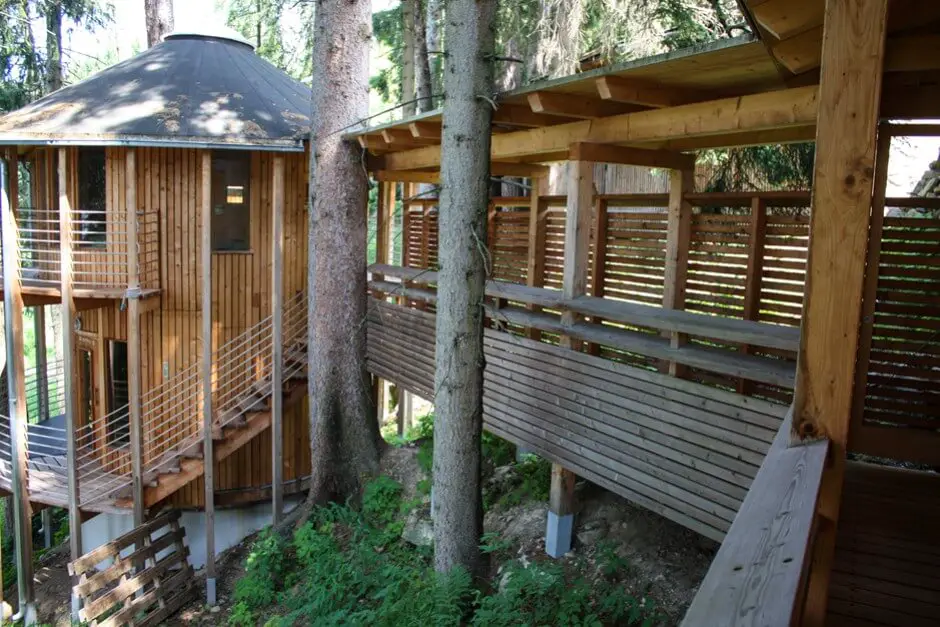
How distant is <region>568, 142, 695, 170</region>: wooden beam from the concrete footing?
3.38 metres

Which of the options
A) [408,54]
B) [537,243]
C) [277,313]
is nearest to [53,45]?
[408,54]

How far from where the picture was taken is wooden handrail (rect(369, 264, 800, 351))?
500 cm

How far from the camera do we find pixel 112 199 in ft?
37.1

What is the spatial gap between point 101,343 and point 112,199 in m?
2.32

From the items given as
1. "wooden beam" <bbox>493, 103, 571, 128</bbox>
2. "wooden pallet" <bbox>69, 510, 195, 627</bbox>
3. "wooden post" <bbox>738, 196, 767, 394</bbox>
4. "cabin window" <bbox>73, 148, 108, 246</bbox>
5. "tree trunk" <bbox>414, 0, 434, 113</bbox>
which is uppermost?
"tree trunk" <bbox>414, 0, 434, 113</bbox>

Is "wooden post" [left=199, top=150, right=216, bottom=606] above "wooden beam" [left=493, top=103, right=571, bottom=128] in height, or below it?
below

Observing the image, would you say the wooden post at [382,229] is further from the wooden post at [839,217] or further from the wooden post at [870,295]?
the wooden post at [839,217]

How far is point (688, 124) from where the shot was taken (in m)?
5.68

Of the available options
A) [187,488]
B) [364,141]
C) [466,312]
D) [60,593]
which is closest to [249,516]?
[187,488]

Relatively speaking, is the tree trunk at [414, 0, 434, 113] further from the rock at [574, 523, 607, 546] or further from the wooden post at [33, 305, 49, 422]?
the rock at [574, 523, 607, 546]

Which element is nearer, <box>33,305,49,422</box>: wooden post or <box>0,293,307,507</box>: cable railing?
<box>0,293,307,507</box>: cable railing

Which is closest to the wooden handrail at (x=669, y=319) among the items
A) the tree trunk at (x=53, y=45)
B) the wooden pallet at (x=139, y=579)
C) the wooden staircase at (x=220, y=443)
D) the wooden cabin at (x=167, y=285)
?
the wooden cabin at (x=167, y=285)

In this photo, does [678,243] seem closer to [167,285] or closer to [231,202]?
[231,202]

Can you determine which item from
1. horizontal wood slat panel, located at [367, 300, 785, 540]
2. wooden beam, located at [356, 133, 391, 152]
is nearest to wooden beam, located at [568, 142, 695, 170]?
horizontal wood slat panel, located at [367, 300, 785, 540]
